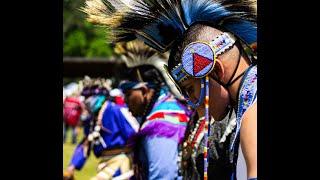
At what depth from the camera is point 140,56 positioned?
6344 mm

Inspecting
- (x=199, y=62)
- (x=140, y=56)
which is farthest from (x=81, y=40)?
(x=199, y=62)

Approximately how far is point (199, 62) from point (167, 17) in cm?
34

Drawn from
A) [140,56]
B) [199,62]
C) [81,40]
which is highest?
[81,40]

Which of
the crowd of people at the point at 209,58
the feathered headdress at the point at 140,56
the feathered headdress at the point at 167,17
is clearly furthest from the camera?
the feathered headdress at the point at 140,56

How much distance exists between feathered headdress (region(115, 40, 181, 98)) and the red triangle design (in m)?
3.06

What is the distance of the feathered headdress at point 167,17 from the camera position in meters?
3.11

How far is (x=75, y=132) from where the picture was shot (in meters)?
20.7

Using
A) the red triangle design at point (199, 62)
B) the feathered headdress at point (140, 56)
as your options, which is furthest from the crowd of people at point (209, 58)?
the feathered headdress at point (140, 56)

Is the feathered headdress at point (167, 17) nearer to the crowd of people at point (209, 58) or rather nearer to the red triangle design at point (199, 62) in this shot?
the crowd of people at point (209, 58)

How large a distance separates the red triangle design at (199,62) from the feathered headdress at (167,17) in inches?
7.5

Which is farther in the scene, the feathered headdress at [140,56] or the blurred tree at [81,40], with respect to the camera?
the blurred tree at [81,40]

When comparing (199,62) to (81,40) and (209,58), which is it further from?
(81,40)
